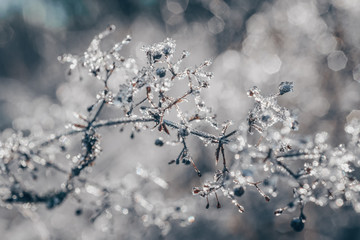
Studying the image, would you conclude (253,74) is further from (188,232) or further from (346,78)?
(188,232)

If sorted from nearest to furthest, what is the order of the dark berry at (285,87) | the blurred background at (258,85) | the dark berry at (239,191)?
the dark berry at (239,191)
the dark berry at (285,87)
the blurred background at (258,85)

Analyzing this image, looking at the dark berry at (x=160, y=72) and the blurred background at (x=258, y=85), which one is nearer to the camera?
the dark berry at (x=160, y=72)

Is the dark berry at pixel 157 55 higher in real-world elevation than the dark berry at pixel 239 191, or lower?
higher

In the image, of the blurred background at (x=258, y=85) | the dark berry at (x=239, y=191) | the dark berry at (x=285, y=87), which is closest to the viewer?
the dark berry at (x=239, y=191)

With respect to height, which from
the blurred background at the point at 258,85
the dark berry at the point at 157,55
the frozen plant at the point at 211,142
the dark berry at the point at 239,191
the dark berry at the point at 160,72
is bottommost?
the dark berry at the point at 239,191

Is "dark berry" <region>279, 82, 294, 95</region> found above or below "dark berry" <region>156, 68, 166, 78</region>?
below

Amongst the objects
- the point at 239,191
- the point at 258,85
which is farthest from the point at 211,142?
the point at 258,85

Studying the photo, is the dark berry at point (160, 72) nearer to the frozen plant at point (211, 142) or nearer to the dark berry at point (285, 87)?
the frozen plant at point (211, 142)

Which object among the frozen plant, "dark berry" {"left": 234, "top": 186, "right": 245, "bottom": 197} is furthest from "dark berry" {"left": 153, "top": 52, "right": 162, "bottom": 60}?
"dark berry" {"left": 234, "top": 186, "right": 245, "bottom": 197}

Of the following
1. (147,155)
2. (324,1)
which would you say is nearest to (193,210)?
(147,155)

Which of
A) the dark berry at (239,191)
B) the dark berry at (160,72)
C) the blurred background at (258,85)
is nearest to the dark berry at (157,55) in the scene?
the dark berry at (160,72)

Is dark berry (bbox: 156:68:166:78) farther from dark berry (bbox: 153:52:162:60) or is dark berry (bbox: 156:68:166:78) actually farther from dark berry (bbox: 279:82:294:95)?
dark berry (bbox: 279:82:294:95)
